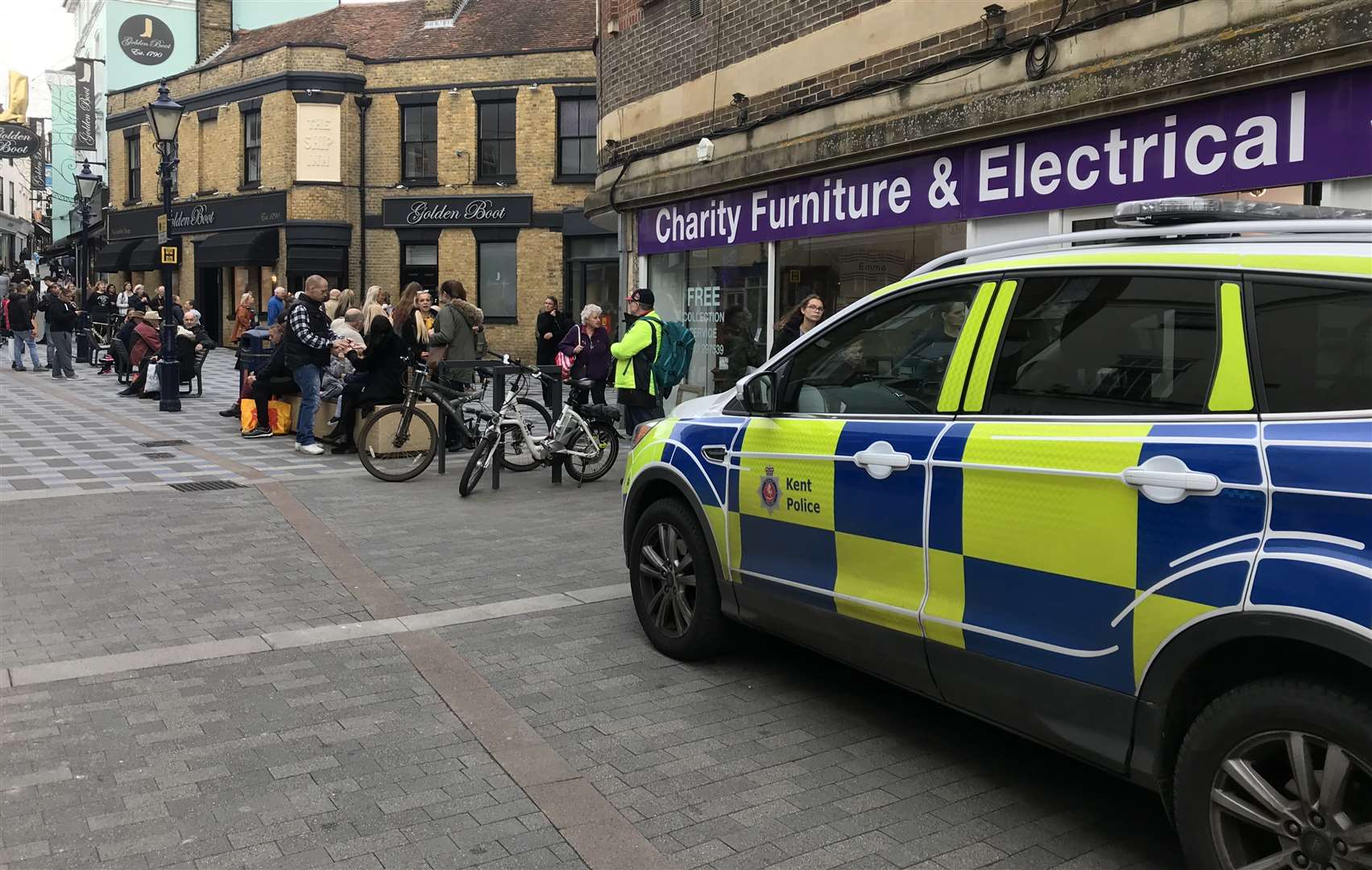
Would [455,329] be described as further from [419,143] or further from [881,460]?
[419,143]

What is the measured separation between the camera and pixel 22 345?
24156 mm

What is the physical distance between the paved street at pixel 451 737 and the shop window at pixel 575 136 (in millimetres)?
21392

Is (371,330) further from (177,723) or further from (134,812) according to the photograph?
(134,812)

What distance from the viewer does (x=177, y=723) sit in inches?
173

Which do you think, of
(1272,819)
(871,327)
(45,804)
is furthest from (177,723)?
(1272,819)

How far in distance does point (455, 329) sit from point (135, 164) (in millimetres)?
27700

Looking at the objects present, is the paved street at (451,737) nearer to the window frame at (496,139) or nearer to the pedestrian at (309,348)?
the pedestrian at (309,348)

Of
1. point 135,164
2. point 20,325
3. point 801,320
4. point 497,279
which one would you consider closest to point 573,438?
point 801,320

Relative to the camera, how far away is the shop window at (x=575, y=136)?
90.7 ft

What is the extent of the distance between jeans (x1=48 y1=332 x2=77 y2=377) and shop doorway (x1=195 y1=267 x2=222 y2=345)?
1001 centimetres

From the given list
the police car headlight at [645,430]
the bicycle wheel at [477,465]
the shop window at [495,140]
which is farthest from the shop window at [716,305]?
Result: the shop window at [495,140]

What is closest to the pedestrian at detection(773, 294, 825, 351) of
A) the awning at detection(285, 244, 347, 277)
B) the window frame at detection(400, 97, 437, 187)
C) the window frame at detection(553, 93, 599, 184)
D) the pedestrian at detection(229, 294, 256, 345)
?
the pedestrian at detection(229, 294, 256, 345)

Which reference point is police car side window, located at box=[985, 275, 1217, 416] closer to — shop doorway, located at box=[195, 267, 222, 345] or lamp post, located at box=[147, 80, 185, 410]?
lamp post, located at box=[147, 80, 185, 410]

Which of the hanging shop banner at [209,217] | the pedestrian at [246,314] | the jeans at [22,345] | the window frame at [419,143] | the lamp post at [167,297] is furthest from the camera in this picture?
the hanging shop banner at [209,217]
